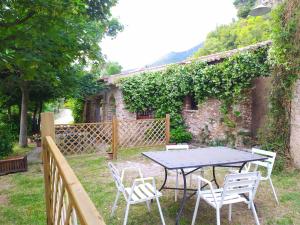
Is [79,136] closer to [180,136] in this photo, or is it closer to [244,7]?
[180,136]

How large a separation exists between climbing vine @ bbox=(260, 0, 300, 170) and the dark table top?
2019 mm

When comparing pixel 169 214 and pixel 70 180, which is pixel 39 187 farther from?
pixel 70 180

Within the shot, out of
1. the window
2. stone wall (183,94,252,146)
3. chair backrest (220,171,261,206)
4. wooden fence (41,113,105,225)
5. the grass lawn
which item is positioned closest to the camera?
wooden fence (41,113,105,225)

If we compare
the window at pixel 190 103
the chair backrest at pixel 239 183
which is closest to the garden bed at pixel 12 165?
the chair backrest at pixel 239 183

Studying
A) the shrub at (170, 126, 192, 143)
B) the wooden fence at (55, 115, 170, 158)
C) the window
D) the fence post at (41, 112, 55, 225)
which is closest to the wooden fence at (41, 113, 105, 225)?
the fence post at (41, 112, 55, 225)

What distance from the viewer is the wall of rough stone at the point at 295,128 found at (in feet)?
17.6

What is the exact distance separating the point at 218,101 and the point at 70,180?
7221 millimetres

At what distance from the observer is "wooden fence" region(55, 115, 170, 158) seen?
7.57 metres

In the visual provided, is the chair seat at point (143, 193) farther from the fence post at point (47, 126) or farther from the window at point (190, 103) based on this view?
the window at point (190, 103)

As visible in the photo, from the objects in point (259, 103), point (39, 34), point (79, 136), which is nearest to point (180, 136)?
point (259, 103)

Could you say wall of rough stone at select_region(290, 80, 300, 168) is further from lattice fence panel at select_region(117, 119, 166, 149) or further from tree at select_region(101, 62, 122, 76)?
tree at select_region(101, 62, 122, 76)

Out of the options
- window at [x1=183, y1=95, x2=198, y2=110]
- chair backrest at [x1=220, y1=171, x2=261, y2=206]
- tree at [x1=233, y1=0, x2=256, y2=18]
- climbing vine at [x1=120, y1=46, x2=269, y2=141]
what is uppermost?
tree at [x1=233, y1=0, x2=256, y2=18]

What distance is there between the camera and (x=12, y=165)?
6.30 meters

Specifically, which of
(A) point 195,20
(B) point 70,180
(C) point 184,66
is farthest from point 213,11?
(B) point 70,180
